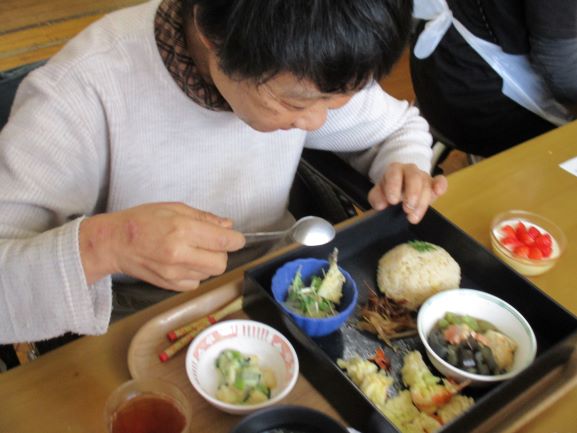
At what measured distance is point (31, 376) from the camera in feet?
2.58

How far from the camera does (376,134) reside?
50.1 inches

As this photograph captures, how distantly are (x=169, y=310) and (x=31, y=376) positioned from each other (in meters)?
0.21

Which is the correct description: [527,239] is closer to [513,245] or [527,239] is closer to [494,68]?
[513,245]

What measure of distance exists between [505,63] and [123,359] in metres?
1.44

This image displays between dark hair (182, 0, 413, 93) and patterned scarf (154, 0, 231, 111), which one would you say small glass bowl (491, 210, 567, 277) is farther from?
patterned scarf (154, 0, 231, 111)

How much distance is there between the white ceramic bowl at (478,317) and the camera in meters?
0.88

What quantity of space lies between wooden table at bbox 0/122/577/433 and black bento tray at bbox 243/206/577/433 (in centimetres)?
5

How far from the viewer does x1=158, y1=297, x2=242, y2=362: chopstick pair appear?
2.75 feet

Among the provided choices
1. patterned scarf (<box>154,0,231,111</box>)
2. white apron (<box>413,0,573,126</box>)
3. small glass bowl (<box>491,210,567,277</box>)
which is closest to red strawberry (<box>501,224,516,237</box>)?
small glass bowl (<box>491,210,567,277</box>)

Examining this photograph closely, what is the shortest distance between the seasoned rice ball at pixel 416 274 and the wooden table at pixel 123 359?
17 centimetres

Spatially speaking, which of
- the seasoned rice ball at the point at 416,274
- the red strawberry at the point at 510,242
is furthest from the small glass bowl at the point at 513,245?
the seasoned rice ball at the point at 416,274

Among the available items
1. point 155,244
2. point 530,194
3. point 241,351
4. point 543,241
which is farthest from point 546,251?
point 155,244

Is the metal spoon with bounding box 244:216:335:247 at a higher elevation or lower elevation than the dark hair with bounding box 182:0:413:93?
lower

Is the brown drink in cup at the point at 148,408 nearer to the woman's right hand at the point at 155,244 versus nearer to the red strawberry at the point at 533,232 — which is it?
the woman's right hand at the point at 155,244
